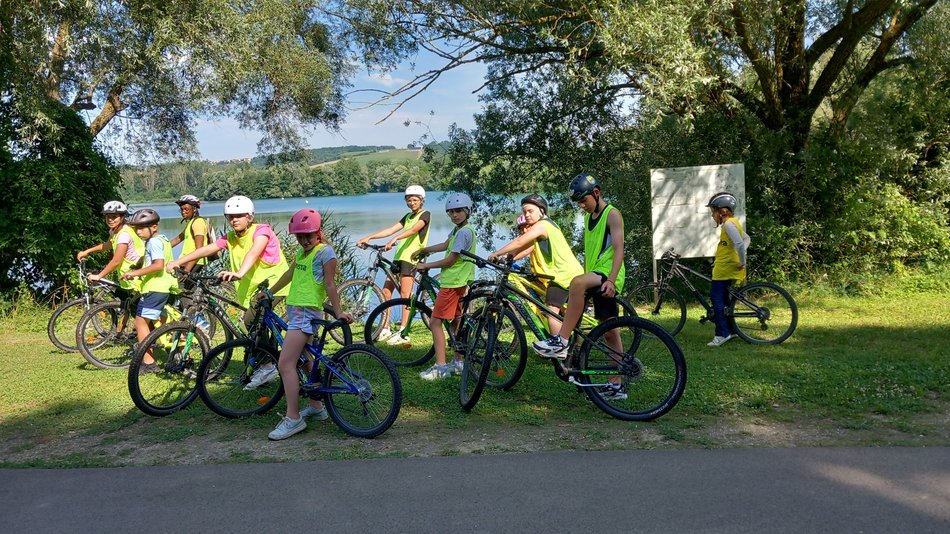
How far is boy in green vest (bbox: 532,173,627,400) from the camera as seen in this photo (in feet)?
19.0

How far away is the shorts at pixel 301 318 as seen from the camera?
18.2 feet

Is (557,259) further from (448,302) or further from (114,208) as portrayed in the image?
→ (114,208)

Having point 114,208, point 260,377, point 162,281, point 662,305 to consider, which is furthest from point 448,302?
point 114,208

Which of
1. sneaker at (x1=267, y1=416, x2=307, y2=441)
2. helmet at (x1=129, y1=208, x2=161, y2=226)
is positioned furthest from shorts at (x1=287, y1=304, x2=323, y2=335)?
helmet at (x1=129, y1=208, x2=161, y2=226)

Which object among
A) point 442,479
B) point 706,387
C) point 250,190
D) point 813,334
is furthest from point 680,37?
point 250,190

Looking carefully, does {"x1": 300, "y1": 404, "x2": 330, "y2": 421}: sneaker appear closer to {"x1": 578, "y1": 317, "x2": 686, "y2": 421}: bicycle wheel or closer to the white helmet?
the white helmet

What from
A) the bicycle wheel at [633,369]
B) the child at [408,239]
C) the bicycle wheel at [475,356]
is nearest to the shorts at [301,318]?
the bicycle wheel at [475,356]

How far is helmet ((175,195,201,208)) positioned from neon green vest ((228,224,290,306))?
1.86 meters

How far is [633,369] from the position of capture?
5660 mm

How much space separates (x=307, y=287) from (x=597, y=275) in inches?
90.6

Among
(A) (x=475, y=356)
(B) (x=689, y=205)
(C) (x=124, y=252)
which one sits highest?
(B) (x=689, y=205)

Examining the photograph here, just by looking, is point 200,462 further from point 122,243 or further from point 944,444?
point 944,444

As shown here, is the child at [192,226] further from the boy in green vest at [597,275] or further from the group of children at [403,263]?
the boy in green vest at [597,275]

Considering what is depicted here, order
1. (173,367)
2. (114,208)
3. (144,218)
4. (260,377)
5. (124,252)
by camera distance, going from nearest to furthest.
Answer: (260,377), (173,367), (144,218), (124,252), (114,208)
